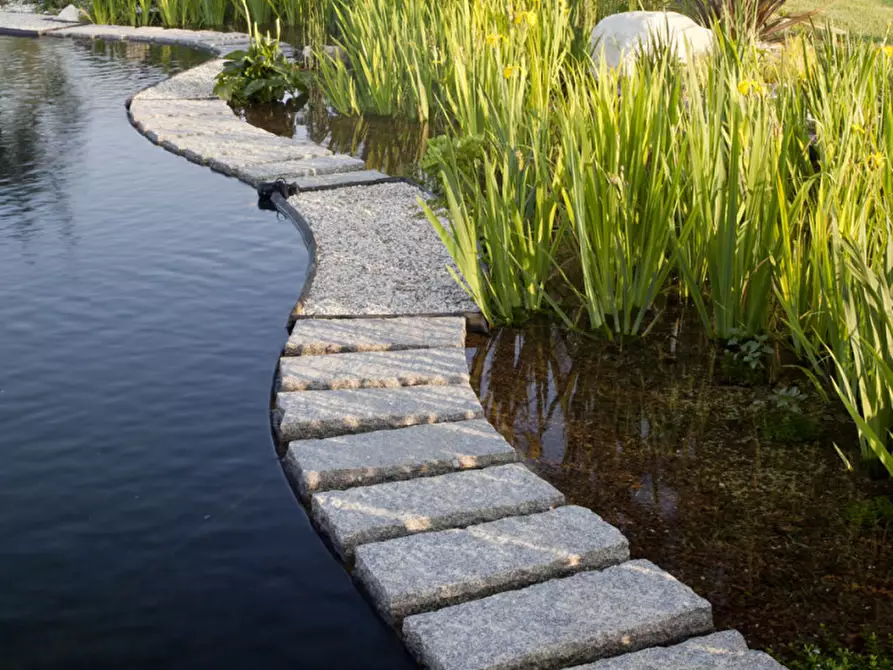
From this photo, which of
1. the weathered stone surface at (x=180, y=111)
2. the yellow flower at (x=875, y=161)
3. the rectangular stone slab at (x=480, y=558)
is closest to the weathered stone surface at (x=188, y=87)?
the weathered stone surface at (x=180, y=111)

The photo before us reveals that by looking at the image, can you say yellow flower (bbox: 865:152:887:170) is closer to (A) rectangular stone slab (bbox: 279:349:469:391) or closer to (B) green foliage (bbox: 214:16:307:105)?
(A) rectangular stone slab (bbox: 279:349:469:391)

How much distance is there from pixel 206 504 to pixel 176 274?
205 centimetres

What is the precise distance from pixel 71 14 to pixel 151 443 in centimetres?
1085

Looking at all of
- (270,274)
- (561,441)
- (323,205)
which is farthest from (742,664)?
(323,205)

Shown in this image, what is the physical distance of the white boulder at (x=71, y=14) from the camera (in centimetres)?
1287

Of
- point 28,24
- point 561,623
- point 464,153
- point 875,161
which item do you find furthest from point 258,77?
point 561,623

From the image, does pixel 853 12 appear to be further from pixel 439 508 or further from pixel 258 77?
pixel 439 508

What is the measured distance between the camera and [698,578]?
9.29 feet

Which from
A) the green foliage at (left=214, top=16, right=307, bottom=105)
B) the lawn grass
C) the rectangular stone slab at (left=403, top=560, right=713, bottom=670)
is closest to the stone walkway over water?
the rectangular stone slab at (left=403, top=560, right=713, bottom=670)

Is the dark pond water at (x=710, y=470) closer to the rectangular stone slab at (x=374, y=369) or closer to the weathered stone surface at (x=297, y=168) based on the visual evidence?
the rectangular stone slab at (x=374, y=369)

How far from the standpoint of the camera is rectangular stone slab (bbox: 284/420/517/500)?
3.29 metres

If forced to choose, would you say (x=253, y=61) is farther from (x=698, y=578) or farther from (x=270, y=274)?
(x=698, y=578)

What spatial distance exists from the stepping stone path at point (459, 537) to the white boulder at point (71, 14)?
10.4 m

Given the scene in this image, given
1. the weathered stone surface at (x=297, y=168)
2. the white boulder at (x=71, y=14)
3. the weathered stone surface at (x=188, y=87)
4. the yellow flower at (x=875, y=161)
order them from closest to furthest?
the yellow flower at (x=875, y=161) → the weathered stone surface at (x=297, y=168) → the weathered stone surface at (x=188, y=87) → the white boulder at (x=71, y=14)
